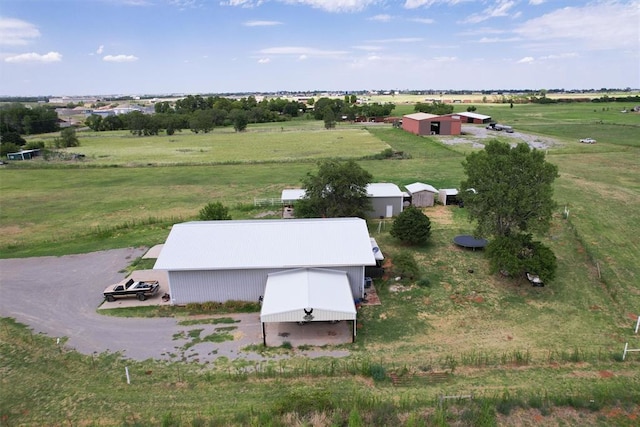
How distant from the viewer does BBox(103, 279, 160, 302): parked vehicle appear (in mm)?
20812

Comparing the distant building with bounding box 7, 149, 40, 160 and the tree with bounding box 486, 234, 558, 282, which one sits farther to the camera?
the distant building with bounding box 7, 149, 40, 160

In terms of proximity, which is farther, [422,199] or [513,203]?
[422,199]

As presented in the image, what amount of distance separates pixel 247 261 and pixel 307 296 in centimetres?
418

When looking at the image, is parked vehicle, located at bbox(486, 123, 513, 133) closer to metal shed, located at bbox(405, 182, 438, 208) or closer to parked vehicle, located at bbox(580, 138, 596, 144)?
parked vehicle, located at bbox(580, 138, 596, 144)

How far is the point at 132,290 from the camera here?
20.8 m

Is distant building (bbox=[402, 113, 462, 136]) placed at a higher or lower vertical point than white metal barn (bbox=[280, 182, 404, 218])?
higher

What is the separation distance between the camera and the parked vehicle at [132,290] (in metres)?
20.8

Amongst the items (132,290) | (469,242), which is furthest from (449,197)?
(132,290)

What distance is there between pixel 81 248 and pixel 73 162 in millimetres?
41822

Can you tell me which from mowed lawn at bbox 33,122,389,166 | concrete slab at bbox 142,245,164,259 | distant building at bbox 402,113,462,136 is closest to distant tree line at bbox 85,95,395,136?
mowed lawn at bbox 33,122,389,166

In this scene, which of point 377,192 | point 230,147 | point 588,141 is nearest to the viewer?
point 377,192

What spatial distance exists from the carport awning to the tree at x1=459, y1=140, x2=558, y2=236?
29.1 feet

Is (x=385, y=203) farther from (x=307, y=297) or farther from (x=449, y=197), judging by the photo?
(x=307, y=297)

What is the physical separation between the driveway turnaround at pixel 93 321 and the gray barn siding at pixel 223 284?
130cm
